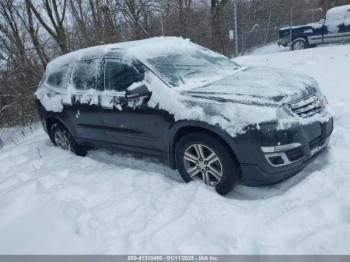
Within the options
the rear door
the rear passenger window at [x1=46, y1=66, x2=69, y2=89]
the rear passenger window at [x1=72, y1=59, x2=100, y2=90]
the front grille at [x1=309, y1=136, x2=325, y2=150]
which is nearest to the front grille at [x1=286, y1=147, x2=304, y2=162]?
the front grille at [x1=309, y1=136, x2=325, y2=150]

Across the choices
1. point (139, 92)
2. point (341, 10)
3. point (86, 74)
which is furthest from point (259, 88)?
point (341, 10)

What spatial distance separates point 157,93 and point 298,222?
214cm

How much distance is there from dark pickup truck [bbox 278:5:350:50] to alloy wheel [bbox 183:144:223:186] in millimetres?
14651

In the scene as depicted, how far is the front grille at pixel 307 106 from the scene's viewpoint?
147 inches

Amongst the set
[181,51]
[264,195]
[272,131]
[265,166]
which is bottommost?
[264,195]

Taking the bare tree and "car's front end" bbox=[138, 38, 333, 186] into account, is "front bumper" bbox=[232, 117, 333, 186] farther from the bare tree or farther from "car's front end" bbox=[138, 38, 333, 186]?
the bare tree

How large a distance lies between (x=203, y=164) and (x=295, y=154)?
990 millimetres

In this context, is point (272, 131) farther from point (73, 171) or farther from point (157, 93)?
point (73, 171)

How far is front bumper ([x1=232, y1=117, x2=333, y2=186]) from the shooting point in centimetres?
351

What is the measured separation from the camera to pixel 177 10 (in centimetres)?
1883

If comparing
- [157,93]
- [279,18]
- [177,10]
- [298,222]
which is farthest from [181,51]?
[279,18]

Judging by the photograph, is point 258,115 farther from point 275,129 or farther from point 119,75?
point 119,75

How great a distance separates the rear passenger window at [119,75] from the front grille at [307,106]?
190 cm

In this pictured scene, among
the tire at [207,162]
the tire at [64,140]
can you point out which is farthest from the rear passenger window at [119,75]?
the tire at [64,140]
